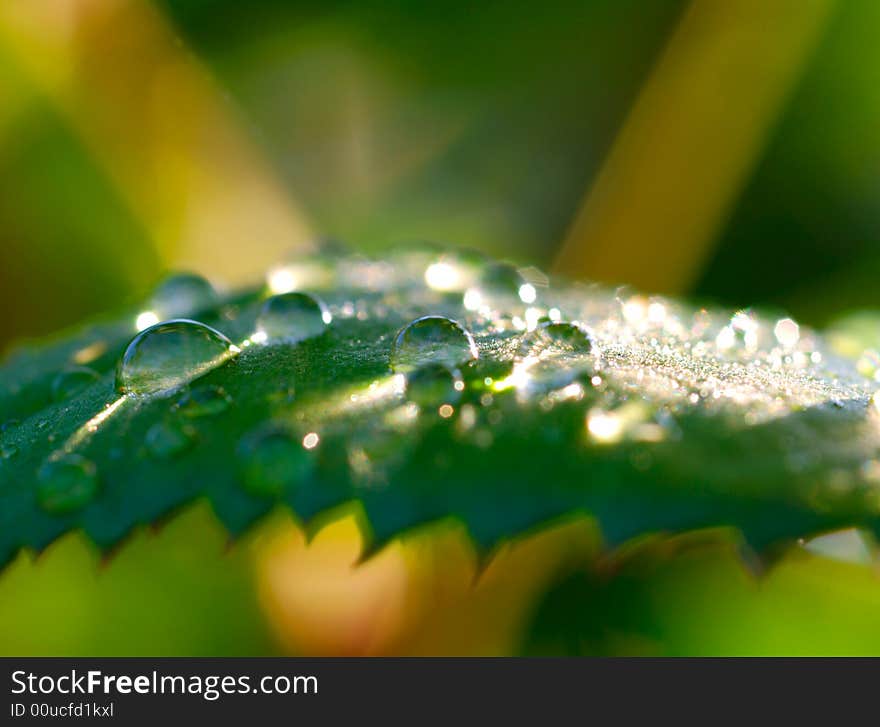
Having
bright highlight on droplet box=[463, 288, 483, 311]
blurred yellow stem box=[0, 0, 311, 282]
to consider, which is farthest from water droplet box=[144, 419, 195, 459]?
blurred yellow stem box=[0, 0, 311, 282]

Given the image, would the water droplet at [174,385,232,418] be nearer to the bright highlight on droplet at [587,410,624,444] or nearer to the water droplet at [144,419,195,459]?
the water droplet at [144,419,195,459]

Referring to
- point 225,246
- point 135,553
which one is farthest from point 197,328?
point 225,246

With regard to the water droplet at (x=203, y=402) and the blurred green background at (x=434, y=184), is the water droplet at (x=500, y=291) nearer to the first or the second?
the water droplet at (x=203, y=402)

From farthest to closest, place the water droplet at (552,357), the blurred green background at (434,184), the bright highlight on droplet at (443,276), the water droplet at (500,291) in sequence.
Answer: the blurred green background at (434,184) → the bright highlight on droplet at (443,276) → the water droplet at (500,291) → the water droplet at (552,357)

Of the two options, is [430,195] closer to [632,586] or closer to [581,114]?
[581,114]

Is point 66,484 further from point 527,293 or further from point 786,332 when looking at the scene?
point 786,332

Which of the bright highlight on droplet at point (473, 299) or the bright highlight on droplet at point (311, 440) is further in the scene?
the bright highlight on droplet at point (473, 299)

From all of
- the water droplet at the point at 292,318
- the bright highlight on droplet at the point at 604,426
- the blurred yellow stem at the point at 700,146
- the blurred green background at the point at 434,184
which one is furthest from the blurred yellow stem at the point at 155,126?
the bright highlight on droplet at the point at 604,426
